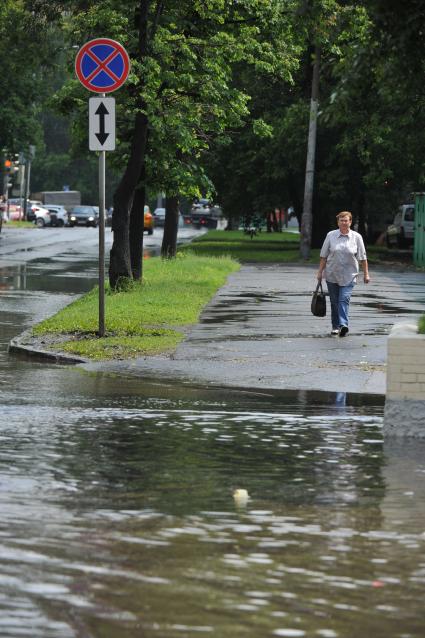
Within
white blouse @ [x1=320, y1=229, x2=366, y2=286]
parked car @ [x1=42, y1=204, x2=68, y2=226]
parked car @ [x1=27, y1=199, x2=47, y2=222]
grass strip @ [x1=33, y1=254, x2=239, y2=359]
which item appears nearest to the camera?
grass strip @ [x1=33, y1=254, x2=239, y2=359]

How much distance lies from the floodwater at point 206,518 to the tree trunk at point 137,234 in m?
15.8

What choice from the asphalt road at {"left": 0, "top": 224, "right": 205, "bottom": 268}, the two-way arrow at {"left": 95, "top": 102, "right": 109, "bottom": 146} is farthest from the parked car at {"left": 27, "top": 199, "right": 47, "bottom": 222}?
the two-way arrow at {"left": 95, "top": 102, "right": 109, "bottom": 146}

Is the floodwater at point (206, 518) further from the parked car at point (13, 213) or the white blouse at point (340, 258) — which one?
the parked car at point (13, 213)

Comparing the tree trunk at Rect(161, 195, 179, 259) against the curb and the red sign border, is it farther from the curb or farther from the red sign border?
the red sign border

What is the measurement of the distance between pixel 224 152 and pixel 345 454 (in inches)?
1932

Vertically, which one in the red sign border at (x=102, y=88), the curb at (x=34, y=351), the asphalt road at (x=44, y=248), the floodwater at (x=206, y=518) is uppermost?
the red sign border at (x=102, y=88)

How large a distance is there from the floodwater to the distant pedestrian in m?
5.85

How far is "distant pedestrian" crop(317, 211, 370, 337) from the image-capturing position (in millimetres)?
19625

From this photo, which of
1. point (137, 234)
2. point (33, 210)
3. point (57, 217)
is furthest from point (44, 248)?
point (33, 210)

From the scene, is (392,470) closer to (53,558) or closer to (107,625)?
(53,558)

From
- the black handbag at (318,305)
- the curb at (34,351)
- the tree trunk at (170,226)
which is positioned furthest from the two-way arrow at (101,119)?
the tree trunk at (170,226)

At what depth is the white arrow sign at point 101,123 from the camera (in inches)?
719

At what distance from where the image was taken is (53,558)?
23.1ft

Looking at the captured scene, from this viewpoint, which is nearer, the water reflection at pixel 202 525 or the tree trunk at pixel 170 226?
the water reflection at pixel 202 525
